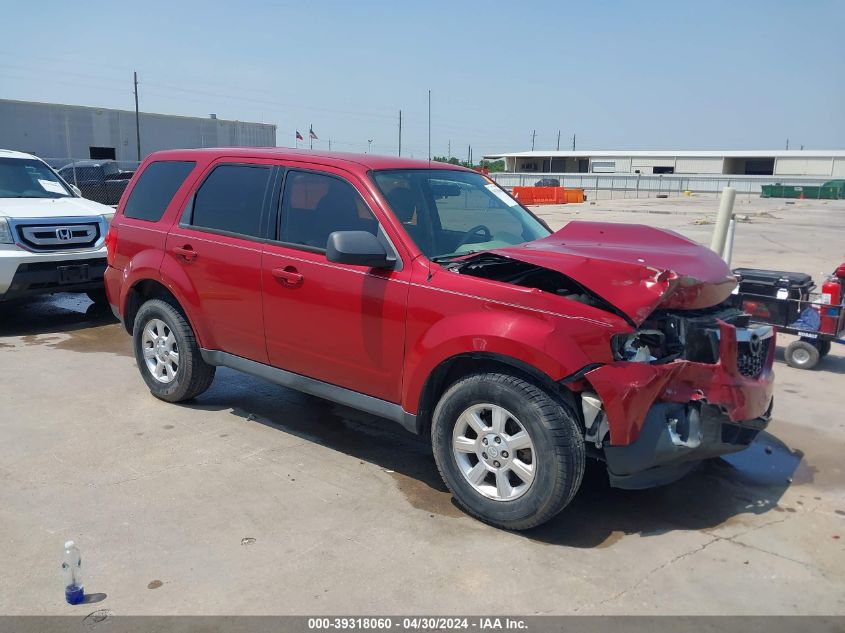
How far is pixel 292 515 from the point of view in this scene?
3986 mm

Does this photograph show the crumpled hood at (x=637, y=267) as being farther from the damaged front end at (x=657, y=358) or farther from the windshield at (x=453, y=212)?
the windshield at (x=453, y=212)

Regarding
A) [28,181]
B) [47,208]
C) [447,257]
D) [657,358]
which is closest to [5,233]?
[47,208]

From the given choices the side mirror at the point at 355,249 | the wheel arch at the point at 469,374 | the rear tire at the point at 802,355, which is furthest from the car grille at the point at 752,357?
the rear tire at the point at 802,355

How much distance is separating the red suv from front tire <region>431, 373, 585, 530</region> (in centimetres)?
1

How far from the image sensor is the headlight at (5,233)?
7906mm

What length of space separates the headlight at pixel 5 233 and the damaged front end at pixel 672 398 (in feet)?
23.0

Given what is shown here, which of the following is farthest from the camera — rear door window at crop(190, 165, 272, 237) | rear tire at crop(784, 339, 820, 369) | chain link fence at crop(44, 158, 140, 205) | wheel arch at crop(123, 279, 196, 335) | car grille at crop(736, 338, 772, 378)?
chain link fence at crop(44, 158, 140, 205)

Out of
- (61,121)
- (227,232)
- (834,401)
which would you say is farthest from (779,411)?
(61,121)

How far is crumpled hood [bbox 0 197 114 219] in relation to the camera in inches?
321

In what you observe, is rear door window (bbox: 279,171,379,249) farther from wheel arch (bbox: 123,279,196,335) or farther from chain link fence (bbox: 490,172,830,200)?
chain link fence (bbox: 490,172,830,200)

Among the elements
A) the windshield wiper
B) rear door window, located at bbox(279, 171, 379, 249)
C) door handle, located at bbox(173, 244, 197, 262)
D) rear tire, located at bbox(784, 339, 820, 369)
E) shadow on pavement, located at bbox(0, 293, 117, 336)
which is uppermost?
rear door window, located at bbox(279, 171, 379, 249)

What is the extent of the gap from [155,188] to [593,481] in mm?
4110

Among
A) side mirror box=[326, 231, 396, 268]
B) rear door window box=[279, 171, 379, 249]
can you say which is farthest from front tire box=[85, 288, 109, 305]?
side mirror box=[326, 231, 396, 268]
